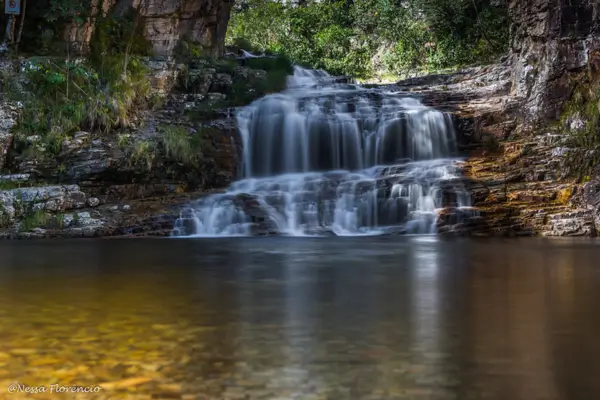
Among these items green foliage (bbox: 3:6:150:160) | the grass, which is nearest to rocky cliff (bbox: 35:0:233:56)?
green foliage (bbox: 3:6:150:160)

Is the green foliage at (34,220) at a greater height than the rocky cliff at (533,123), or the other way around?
the rocky cliff at (533,123)

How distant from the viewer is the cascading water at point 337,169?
→ 1372 cm

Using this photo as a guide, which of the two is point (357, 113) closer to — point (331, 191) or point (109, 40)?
point (331, 191)

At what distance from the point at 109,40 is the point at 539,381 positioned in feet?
57.1

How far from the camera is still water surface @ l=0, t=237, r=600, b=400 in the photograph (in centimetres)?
268

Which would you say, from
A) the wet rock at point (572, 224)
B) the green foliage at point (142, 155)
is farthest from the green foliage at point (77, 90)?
the wet rock at point (572, 224)

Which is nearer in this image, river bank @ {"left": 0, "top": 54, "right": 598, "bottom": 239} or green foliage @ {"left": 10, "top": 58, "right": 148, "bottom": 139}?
river bank @ {"left": 0, "top": 54, "right": 598, "bottom": 239}

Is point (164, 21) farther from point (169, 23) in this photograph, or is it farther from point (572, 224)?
point (572, 224)

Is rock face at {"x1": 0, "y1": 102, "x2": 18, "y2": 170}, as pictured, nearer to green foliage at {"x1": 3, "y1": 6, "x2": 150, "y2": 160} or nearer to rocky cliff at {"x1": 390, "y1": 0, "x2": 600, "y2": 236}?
green foliage at {"x1": 3, "y1": 6, "x2": 150, "y2": 160}

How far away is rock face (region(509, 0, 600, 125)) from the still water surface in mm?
10055

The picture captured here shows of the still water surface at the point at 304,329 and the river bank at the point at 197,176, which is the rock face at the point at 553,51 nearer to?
the river bank at the point at 197,176

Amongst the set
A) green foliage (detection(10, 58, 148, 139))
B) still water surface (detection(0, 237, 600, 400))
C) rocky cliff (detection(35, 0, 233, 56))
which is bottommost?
still water surface (detection(0, 237, 600, 400))

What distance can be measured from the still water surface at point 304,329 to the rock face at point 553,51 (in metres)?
10.1
